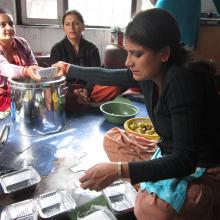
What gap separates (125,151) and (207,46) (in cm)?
200

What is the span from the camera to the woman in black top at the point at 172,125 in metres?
0.83

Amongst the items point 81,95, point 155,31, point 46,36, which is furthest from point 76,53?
point 155,31

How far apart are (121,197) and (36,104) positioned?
Result: 2.46ft

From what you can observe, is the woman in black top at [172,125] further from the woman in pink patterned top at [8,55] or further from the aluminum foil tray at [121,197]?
the woman in pink patterned top at [8,55]

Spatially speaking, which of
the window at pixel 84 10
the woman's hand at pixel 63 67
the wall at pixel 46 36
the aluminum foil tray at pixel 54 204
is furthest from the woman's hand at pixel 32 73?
the window at pixel 84 10

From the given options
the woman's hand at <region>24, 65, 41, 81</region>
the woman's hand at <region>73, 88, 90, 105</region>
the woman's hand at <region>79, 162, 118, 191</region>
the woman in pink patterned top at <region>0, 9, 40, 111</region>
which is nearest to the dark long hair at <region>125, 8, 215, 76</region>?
the woman's hand at <region>79, 162, 118, 191</region>

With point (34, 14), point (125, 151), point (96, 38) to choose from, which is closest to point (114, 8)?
point (96, 38)

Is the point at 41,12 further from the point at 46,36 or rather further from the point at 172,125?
the point at 172,125

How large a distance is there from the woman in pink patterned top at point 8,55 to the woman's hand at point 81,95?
1.28 ft

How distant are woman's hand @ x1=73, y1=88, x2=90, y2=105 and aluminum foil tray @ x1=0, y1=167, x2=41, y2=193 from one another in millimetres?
979

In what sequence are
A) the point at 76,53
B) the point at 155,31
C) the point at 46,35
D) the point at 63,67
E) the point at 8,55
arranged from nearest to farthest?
the point at 155,31
the point at 63,67
the point at 8,55
the point at 76,53
the point at 46,35

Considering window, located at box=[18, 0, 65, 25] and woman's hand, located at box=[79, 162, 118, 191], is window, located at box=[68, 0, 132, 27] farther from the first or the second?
woman's hand, located at box=[79, 162, 118, 191]

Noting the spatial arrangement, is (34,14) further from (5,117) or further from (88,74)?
(88,74)

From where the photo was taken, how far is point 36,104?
1.65 meters
